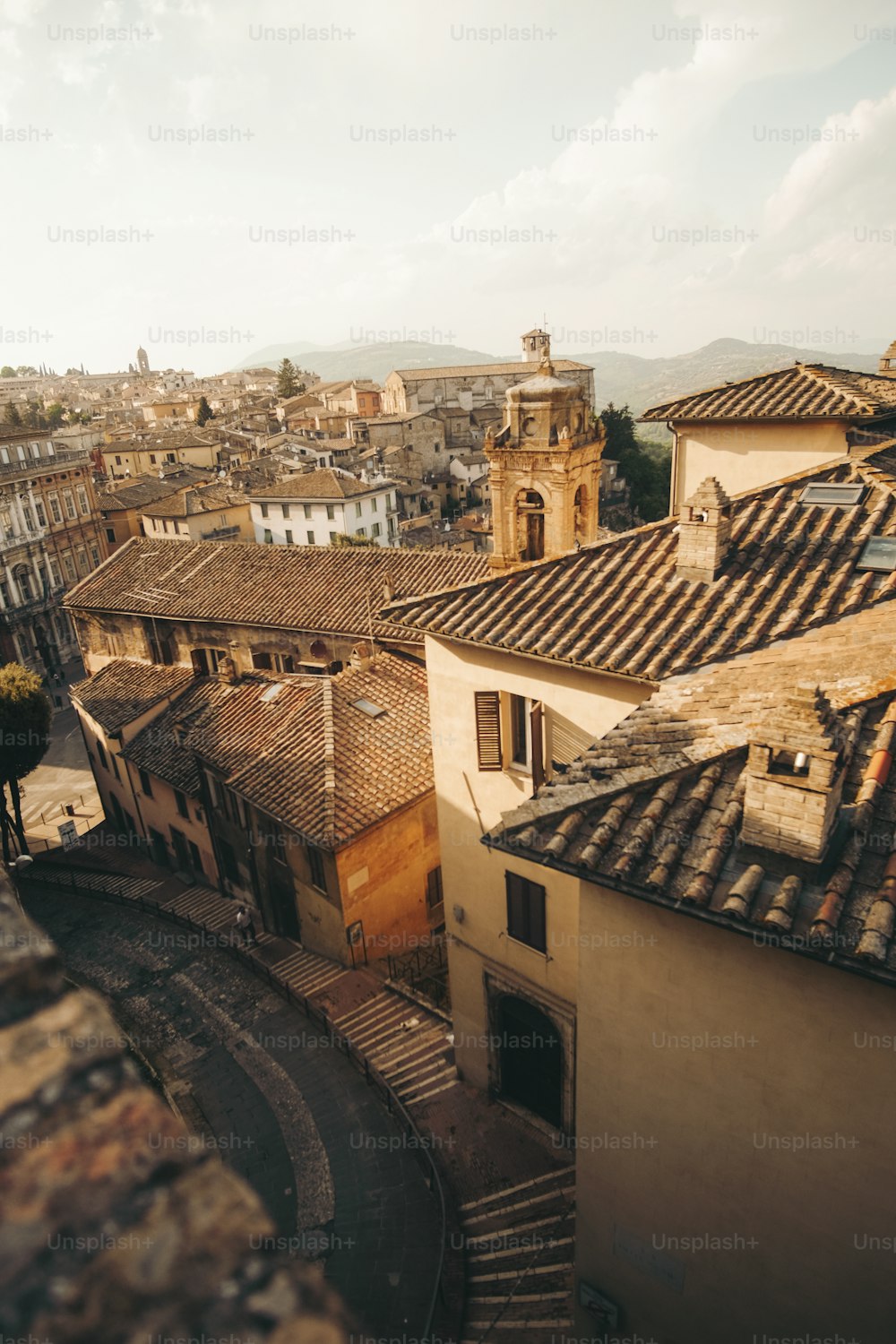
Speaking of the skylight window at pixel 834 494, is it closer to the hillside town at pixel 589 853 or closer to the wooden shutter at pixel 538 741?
the hillside town at pixel 589 853

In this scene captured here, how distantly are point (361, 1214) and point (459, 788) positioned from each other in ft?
26.8

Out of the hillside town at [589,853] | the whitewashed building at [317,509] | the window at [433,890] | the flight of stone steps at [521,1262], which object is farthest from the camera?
the whitewashed building at [317,509]

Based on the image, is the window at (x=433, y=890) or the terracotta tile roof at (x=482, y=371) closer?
the window at (x=433, y=890)

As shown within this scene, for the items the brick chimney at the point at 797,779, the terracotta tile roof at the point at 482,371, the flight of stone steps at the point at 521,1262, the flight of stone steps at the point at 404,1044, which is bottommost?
the flight of stone steps at the point at 404,1044

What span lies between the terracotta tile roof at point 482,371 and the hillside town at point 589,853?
99.1 meters

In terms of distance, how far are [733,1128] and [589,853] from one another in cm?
331

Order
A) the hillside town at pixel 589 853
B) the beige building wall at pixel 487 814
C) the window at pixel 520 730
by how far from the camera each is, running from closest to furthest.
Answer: the hillside town at pixel 589 853, the beige building wall at pixel 487 814, the window at pixel 520 730

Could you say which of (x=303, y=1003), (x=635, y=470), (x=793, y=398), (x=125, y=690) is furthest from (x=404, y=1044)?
(x=635, y=470)

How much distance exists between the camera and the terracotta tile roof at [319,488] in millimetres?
59438

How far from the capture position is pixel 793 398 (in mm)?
17406

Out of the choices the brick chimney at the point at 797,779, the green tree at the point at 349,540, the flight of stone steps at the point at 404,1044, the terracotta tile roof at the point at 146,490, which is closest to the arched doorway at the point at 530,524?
the flight of stone steps at the point at 404,1044

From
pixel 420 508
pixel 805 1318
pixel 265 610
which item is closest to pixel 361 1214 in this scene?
pixel 805 1318

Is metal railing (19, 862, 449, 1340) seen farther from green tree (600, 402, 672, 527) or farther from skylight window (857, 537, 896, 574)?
green tree (600, 402, 672, 527)

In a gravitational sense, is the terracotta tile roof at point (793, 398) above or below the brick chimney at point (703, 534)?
above
